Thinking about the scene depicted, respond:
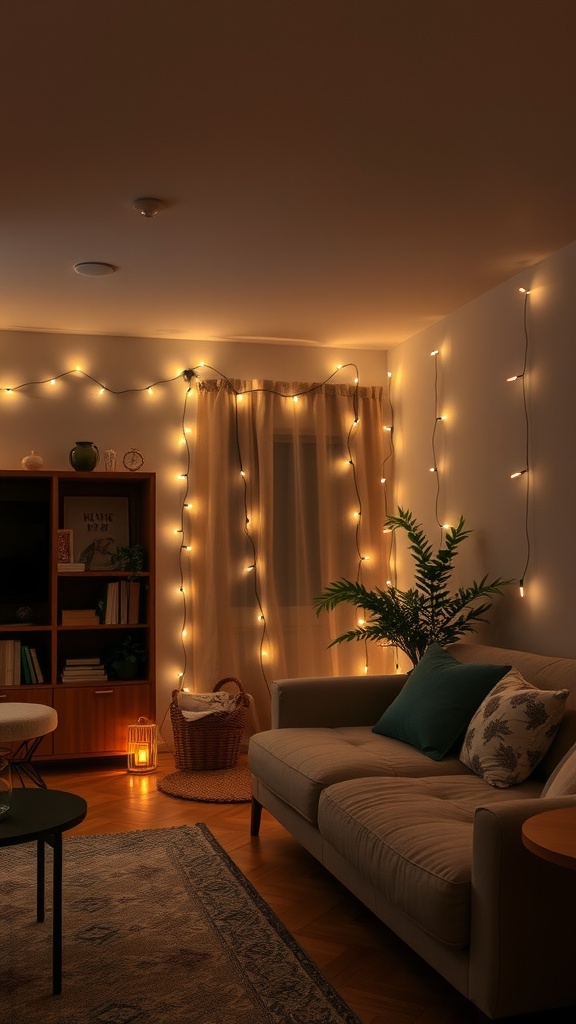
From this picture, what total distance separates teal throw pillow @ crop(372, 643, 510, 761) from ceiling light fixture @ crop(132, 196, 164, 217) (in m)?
2.16

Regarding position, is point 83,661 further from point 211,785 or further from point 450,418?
point 450,418

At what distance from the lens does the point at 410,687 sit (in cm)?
384

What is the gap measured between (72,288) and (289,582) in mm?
2241

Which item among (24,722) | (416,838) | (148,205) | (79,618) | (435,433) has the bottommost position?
(416,838)

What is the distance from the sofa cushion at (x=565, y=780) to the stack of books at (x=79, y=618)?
10.6 feet

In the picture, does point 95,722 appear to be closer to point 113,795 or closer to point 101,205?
point 113,795

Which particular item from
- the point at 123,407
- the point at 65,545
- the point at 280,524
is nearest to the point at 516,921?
the point at 65,545

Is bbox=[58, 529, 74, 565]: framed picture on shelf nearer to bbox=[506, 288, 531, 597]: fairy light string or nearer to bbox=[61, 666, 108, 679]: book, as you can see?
bbox=[61, 666, 108, 679]: book

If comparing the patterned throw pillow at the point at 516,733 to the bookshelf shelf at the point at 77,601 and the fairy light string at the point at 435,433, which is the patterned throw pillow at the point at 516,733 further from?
the bookshelf shelf at the point at 77,601

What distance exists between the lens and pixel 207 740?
5121 millimetres

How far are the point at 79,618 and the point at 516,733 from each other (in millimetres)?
2910

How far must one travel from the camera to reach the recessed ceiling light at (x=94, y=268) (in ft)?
14.0

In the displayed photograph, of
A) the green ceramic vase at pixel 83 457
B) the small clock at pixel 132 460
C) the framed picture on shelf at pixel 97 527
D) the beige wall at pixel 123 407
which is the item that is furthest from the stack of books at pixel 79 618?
the small clock at pixel 132 460

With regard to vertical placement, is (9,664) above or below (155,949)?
above
